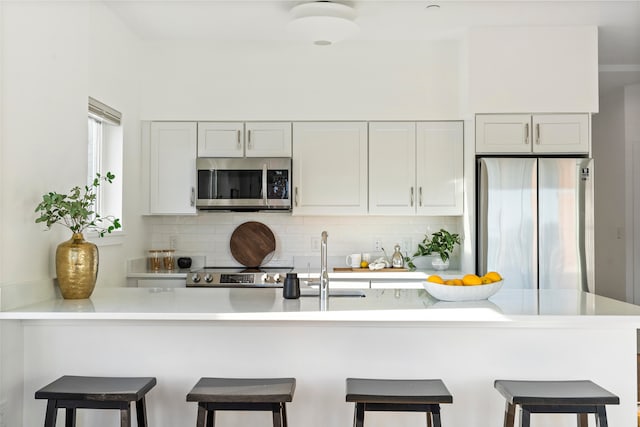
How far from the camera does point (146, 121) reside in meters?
4.99

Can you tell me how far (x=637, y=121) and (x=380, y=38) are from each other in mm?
3006

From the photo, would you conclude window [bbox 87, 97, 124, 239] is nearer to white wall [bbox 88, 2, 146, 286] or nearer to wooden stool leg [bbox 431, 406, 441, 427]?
white wall [bbox 88, 2, 146, 286]

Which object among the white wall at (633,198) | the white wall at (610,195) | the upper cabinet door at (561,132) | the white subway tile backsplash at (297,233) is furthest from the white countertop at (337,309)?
the white wall at (610,195)

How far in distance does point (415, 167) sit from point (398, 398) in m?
2.89

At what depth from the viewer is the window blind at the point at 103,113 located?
3.94 m

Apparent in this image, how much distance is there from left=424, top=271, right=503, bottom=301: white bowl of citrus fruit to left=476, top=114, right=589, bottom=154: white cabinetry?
191cm

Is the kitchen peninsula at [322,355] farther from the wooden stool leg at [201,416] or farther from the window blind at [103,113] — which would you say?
the window blind at [103,113]

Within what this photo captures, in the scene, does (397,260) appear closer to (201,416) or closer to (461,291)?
(461,291)

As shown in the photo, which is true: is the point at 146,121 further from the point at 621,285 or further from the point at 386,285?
the point at 621,285

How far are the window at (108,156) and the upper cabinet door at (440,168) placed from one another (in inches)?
Result: 91.7

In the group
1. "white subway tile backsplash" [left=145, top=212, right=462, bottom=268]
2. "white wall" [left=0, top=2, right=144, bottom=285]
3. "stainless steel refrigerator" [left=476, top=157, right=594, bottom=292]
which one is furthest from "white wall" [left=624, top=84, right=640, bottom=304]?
"white wall" [left=0, top=2, right=144, bottom=285]

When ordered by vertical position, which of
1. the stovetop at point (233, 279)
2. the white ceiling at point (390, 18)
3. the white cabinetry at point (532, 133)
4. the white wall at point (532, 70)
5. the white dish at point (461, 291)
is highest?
the white ceiling at point (390, 18)

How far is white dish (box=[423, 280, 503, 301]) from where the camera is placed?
288cm

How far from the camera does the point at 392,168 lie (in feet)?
16.3
